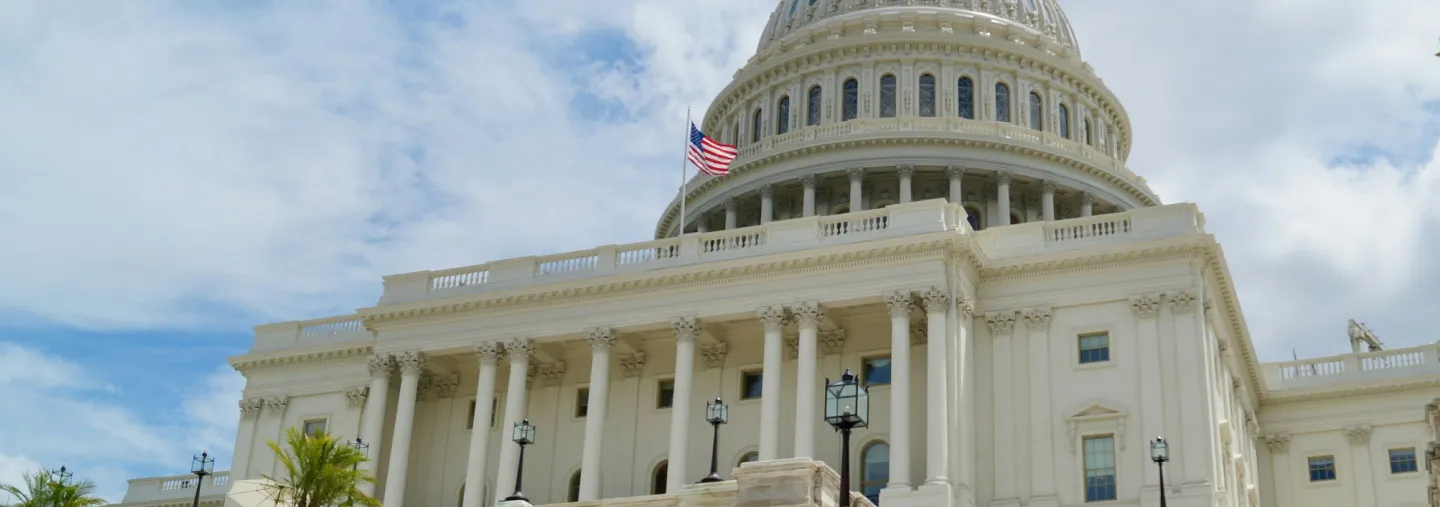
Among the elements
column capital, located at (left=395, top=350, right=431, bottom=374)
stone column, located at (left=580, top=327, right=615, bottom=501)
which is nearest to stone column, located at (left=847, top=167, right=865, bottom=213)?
stone column, located at (left=580, top=327, right=615, bottom=501)

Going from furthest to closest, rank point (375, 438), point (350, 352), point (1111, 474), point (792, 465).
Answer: point (350, 352) → point (375, 438) → point (1111, 474) → point (792, 465)

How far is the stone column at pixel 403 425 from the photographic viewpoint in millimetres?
50750

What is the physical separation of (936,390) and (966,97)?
3088cm

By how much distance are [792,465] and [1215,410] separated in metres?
24.6

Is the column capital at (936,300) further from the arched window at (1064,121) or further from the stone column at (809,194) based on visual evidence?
the arched window at (1064,121)

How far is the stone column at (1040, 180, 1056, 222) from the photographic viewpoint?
68806 mm

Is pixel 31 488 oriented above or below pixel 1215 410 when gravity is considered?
below

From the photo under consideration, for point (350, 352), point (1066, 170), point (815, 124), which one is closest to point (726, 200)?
point (815, 124)

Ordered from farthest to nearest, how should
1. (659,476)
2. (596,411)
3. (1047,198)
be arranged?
(1047,198)
(659,476)
(596,411)

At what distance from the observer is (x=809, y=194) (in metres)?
69.7

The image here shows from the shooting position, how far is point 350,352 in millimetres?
58031

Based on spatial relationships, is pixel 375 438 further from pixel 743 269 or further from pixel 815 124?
pixel 815 124

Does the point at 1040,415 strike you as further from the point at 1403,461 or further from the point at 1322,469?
the point at 1403,461

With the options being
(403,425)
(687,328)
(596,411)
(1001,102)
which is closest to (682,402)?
(687,328)
